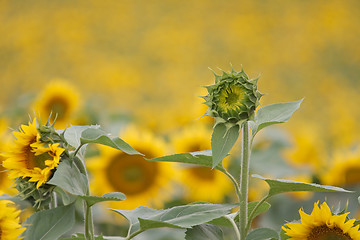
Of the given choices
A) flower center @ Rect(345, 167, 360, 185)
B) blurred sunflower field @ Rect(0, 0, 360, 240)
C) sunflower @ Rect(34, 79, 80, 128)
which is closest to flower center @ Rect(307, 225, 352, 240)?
flower center @ Rect(345, 167, 360, 185)

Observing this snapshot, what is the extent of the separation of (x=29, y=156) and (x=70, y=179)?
0.16 ft

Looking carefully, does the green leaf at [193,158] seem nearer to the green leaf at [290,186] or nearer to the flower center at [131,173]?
the green leaf at [290,186]

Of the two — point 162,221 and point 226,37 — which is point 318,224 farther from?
point 226,37

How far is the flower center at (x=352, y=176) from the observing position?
817 millimetres

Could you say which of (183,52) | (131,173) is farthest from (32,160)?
(183,52)

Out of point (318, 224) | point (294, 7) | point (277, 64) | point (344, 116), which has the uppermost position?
point (294, 7)

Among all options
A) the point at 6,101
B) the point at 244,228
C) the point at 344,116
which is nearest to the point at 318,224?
the point at 244,228

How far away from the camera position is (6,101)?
287 centimetres

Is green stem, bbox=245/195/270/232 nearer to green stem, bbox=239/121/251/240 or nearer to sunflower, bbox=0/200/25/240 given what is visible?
green stem, bbox=239/121/251/240

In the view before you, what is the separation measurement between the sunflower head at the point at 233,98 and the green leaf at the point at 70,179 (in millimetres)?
105

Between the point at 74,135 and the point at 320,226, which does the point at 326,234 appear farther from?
the point at 74,135

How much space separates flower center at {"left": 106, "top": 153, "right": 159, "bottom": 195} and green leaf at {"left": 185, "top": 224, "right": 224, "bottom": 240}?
1.58 ft

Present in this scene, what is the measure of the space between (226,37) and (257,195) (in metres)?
2.73

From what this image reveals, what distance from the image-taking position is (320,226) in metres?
0.43
